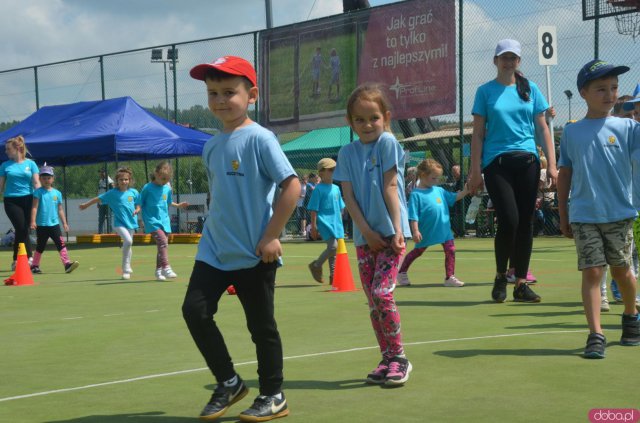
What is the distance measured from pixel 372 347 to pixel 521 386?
178cm

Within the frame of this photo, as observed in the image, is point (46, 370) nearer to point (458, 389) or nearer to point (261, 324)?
point (261, 324)

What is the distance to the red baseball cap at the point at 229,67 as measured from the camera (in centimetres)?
511

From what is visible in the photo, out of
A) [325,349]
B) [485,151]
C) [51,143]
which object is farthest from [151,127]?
[325,349]

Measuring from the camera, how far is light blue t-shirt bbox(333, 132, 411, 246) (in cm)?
597

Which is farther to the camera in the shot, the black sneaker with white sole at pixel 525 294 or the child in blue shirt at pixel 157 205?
the child in blue shirt at pixel 157 205

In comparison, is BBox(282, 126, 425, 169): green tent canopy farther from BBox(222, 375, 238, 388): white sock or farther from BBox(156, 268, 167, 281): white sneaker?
BBox(222, 375, 238, 388): white sock

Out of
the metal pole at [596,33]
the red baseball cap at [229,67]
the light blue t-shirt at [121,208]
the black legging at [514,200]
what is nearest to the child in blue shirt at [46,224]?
the light blue t-shirt at [121,208]

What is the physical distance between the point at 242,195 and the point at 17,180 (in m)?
12.2

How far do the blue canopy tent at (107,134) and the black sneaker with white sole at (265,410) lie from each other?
20059 millimetres

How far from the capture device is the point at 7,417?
5.26 metres

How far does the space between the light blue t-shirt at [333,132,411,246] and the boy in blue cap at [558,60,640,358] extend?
1.32m

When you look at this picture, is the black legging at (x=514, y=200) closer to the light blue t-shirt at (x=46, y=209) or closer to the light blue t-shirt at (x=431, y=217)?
the light blue t-shirt at (x=431, y=217)

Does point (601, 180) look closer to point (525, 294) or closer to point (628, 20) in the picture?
point (525, 294)

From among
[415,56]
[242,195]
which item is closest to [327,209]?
[242,195]
